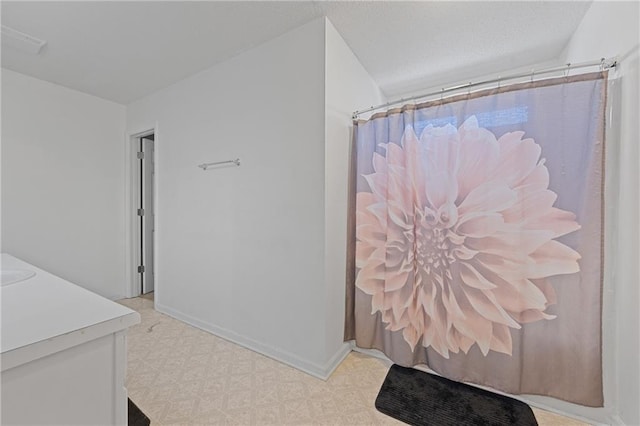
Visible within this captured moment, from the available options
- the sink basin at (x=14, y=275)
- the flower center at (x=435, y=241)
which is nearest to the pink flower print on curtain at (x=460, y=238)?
the flower center at (x=435, y=241)

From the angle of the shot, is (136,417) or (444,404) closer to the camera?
(136,417)

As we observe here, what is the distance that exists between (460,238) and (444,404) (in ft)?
3.09

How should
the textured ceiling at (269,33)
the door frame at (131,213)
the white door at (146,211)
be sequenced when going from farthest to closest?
the white door at (146,211), the door frame at (131,213), the textured ceiling at (269,33)

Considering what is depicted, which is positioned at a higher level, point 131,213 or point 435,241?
point 131,213

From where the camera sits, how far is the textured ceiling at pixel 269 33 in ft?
5.31

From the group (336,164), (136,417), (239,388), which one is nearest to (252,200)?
(336,164)

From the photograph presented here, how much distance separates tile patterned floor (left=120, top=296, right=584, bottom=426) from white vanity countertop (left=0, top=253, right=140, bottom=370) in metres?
A: 0.83

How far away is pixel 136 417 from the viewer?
1.39 m

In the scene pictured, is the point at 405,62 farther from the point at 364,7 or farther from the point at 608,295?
the point at 608,295

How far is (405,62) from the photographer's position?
7.31 ft

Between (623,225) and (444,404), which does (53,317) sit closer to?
(444,404)

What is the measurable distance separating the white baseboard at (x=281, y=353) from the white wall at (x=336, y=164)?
90 mm

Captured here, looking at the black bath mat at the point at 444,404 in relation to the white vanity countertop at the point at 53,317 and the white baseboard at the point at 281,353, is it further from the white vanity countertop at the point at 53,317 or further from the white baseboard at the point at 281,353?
the white vanity countertop at the point at 53,317

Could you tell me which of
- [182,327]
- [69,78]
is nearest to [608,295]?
[182,327]
